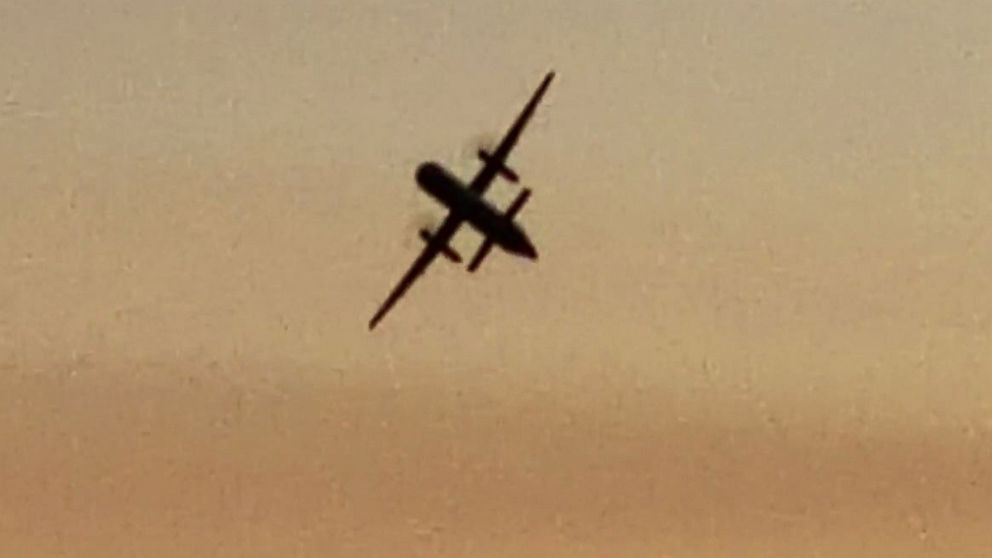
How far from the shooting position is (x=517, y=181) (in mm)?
144875

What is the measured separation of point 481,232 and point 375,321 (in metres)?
6.74

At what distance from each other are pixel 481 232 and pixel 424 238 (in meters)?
3.54

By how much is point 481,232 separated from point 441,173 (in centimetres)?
252

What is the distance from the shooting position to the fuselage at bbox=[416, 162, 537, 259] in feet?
477

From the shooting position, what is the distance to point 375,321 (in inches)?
5920

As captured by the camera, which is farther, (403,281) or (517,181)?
(403,281)

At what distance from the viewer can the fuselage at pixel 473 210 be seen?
14538 centimetres

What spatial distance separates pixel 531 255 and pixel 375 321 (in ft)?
25.7

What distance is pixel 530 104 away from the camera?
14712 centimetres

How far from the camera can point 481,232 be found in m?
146

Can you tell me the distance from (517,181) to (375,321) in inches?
355

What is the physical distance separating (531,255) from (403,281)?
32.4 ft

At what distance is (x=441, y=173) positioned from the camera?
146m

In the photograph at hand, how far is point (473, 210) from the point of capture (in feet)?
479
